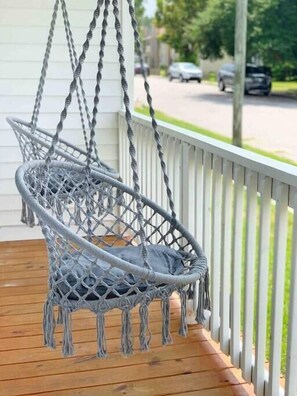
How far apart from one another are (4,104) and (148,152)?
1273mm

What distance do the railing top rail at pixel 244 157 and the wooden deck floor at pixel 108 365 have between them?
90 centimetres

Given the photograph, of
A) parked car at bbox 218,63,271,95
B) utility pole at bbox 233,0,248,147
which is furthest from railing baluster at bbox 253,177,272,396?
parked car at bbox 218,63,271,95

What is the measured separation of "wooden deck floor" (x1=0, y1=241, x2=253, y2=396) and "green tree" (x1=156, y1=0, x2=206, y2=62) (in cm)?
2276

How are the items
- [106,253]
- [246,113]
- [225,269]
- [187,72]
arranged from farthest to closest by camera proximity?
[187,72]
[246,113]
[225,269]
[106,253]

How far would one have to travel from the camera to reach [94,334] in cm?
270

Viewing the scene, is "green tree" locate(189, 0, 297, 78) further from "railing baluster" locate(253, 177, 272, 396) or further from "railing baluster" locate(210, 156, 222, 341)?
"railing baluster" locate(253, 177, 272, 396)

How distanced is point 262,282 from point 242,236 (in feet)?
1.49

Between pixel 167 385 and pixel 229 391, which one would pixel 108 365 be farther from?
pixel 229 391

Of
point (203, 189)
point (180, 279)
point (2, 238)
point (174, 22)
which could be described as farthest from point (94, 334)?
point (174, 22)

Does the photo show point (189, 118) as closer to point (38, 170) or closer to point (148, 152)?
point (148, 152)

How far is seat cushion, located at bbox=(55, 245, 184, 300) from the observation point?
5.75ft

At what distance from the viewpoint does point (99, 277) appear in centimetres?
176

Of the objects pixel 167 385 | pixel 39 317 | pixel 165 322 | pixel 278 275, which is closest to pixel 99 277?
pixel 165 322

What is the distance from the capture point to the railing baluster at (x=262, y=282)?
6.16ft
